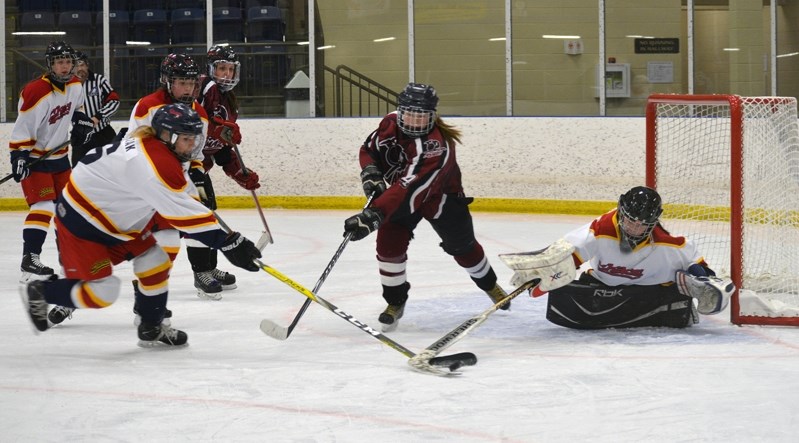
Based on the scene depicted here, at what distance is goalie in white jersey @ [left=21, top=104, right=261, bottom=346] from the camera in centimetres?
305

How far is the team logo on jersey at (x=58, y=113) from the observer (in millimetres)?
4996

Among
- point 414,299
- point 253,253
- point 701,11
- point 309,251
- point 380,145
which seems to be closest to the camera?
point 253,253

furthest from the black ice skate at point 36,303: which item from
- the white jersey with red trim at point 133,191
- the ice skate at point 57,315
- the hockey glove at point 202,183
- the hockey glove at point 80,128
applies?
the hockey glove at point 80,128

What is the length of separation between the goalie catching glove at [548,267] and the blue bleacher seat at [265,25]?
201 inches

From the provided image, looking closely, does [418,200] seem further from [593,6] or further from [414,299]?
[593,6]

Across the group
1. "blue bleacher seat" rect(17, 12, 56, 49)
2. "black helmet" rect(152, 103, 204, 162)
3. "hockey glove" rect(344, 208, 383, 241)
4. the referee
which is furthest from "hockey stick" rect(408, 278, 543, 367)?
"blue bleacher seat" rect(17, 12, 56, 49)

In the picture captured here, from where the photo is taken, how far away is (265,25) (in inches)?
325

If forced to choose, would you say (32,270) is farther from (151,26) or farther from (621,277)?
(151,26)

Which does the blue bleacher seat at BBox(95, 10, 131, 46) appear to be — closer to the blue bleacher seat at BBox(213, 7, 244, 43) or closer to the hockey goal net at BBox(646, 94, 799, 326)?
the blue bleacher seat at BBox(213, 7, 244, 43)

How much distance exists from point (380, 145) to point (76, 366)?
126 centimetres

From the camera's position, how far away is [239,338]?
11.9 ft

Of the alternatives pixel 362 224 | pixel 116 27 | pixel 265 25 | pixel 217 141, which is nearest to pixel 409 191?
pixel 362 224

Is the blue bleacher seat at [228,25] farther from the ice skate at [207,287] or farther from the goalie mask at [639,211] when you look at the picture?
the goalie mask at [639,211]

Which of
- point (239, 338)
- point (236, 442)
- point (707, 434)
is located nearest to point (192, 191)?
point (239, 338)
